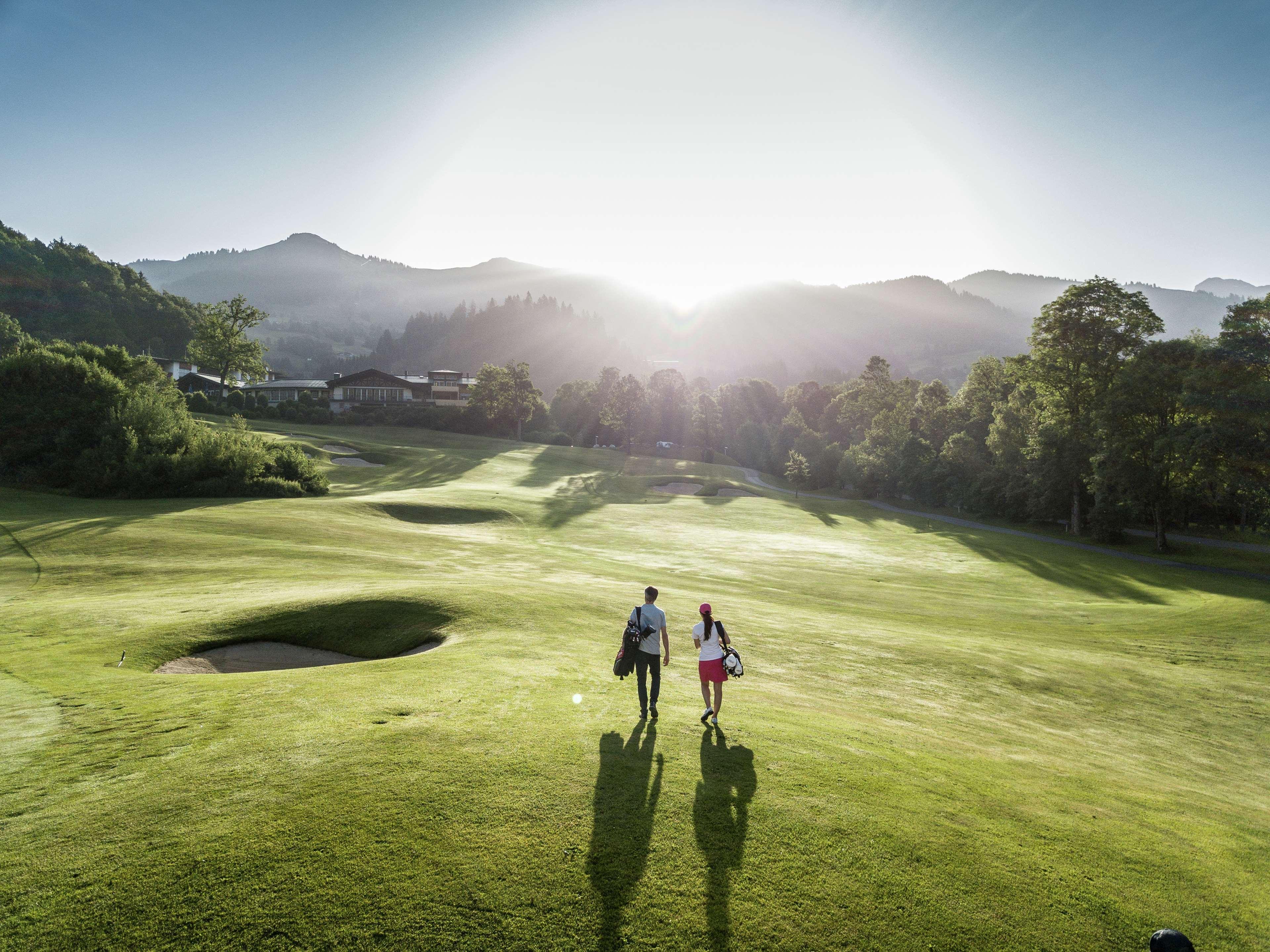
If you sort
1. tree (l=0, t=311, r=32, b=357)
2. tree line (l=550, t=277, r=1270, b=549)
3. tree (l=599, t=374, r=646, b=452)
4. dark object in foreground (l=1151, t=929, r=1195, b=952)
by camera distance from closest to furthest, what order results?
1. dark object in foreground (l=1151, t=929, r=1195, b=952)
2. tree line (l=550, t=277, r=1270, b=549)
3. tree (l=0, t=311, r=32, b=357)
4. tree (l=599, t=374, r=646, b=452)

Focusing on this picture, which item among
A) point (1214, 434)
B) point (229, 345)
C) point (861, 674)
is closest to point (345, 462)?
point (229, 345)

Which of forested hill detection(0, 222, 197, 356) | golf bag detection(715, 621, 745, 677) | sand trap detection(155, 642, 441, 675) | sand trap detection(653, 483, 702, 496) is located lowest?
sand trap detection(155, 642, 441, 675)

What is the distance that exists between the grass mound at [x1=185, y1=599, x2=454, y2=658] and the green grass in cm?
12

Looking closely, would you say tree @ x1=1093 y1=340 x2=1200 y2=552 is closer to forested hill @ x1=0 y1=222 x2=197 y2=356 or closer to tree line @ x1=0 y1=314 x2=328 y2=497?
tree line @ x1=0 y1=314 x2=328 y2=497

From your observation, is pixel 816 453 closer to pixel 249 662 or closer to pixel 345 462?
pixel 345 462

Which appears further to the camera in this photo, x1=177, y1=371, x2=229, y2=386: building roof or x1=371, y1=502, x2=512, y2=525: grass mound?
x1=177, y1=371, x2=229, y2=386: building roof

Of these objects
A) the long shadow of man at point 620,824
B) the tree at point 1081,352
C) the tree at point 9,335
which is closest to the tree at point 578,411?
the tree at point 1081,352

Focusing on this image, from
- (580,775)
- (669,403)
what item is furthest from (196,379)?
(580,775)

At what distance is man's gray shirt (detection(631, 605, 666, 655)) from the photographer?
11914mm

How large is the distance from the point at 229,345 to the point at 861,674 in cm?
11341

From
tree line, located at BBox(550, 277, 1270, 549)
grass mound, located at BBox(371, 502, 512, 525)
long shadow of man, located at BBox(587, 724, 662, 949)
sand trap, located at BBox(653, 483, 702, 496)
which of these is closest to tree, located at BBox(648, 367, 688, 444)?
tree line, located at BBox(550, 277, 1270, 549)

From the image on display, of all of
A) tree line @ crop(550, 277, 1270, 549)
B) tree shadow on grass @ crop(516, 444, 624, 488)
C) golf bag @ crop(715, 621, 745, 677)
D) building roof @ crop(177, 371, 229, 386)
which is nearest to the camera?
golf bag @ crop(715, 621, 745, 677)

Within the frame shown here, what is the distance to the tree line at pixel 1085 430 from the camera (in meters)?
43.2

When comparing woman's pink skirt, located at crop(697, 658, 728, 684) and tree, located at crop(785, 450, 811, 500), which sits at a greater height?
tree, located at crop(785, 450, 811, 500)
